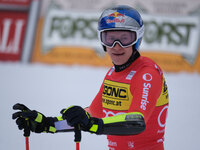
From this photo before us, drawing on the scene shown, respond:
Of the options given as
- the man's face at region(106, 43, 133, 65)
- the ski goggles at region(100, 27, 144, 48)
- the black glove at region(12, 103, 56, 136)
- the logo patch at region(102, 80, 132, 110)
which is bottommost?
the black glove at region(12, 103, 56, 136)

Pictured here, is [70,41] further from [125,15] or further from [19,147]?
[125,15]

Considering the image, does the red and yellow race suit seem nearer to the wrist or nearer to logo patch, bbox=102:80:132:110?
logo patch, bbox=102:80:132:110

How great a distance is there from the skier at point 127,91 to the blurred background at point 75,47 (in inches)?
175

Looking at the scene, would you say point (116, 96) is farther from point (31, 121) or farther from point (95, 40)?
point (95, 40)

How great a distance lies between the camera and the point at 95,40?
1196 centimetres

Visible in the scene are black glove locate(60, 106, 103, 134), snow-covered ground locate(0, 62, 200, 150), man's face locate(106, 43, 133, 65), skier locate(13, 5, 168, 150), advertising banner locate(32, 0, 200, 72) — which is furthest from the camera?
advertising banner locate(32, 0, 200, 72)

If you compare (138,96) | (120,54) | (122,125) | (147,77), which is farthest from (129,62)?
(122,125)

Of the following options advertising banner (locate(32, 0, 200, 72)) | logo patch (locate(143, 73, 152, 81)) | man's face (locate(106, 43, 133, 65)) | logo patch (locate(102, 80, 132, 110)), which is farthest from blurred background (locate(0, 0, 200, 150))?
logo patch (locate(143, 73, 152, 81))

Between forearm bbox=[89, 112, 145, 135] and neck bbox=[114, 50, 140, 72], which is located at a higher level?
neck bbox=[114, 50, 140, 72]

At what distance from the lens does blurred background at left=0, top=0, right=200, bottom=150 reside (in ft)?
28.0

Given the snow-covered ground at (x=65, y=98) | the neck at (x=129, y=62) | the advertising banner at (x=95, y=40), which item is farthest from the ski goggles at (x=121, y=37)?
the advertising banner at (x=95, y=40)

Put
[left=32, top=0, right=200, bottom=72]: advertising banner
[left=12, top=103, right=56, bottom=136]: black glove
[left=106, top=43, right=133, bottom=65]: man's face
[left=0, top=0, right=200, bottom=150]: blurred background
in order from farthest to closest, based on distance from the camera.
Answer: [left=32, top=0, right=200, bottom=72]: advertising banner, [left=0, top=0, right=200, bottom=150]: blurred background, [left=106, top=43, right=133, bottom=65]: man's face, [left=12, top=103, right=56, bottom=136]: black glove

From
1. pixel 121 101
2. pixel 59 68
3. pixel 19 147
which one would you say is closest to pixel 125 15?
pixel 121 101

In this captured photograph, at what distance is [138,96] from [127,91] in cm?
24
